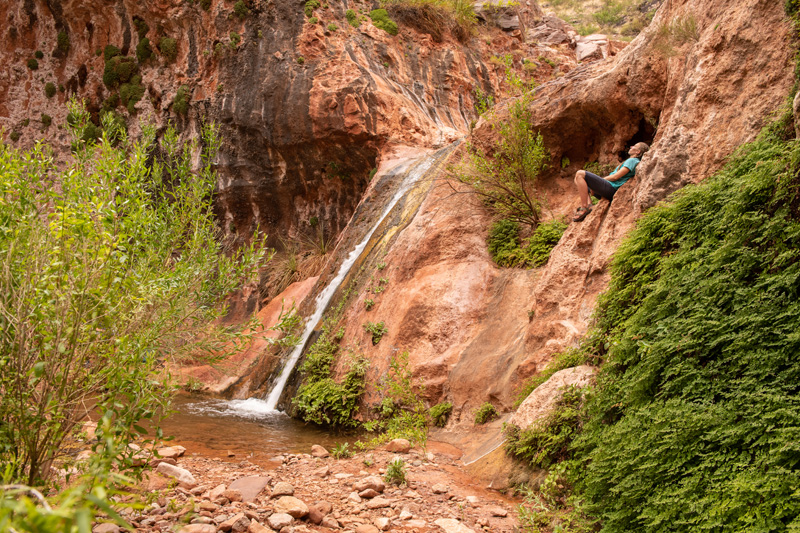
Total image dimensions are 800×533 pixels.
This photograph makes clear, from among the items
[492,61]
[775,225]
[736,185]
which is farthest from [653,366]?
[492,61]

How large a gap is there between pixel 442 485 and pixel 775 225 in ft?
11.6

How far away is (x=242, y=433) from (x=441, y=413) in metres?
3.03

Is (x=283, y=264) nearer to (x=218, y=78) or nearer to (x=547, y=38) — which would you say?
(x=218, y=78)

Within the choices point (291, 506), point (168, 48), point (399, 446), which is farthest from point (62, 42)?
point (291, 506)

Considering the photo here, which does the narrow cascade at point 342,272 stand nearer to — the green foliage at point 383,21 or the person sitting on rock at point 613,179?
the person sitting on rock at point 613,179

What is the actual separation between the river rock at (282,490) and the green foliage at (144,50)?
800 inches

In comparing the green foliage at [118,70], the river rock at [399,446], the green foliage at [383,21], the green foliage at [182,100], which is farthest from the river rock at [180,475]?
the green foliage at [118,70]

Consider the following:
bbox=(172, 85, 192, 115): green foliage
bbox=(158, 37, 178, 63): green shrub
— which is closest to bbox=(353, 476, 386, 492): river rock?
bbox=(172, 85, 192, 115): green foliage

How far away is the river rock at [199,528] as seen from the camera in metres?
3.23

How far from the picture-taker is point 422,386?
7695mm

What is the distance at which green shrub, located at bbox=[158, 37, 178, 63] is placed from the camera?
759 inches

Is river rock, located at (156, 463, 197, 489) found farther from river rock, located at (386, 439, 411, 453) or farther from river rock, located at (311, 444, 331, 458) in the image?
river rock, located at (386, 439, 411, 453)

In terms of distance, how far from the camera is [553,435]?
458 cm

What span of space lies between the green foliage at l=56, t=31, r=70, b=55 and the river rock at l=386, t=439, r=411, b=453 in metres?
23.0
